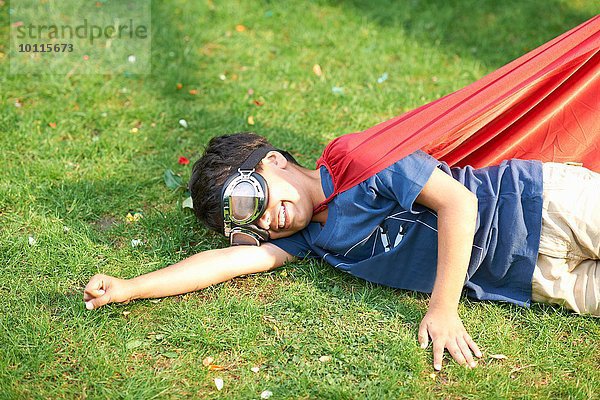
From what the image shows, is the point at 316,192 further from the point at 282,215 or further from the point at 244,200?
the point at 244,200

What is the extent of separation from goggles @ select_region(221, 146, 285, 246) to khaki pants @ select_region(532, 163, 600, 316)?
1.12 m

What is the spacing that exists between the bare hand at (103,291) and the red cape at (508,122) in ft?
2.85

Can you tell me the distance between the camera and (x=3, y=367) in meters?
2.61

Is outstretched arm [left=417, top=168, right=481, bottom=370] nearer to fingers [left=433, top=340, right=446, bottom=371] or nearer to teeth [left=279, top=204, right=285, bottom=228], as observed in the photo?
fingers [left=433, top=340, right=446, bottom=371]

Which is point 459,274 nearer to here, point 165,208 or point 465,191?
point 465,191

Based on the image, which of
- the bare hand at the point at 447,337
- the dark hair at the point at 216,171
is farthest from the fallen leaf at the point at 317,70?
the bare hand at the point at 447,337

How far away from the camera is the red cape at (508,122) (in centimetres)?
289

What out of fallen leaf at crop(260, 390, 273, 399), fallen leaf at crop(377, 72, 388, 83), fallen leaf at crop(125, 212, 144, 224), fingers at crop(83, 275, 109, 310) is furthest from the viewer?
fallen leaf at crop(377, 72, 388, 83)

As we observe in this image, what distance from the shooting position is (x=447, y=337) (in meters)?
2.74

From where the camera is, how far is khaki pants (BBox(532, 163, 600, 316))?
9.36ft

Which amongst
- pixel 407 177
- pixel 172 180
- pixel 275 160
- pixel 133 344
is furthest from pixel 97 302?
pixel 407 177

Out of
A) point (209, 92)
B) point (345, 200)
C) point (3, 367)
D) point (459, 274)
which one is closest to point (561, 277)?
point (459, 274)

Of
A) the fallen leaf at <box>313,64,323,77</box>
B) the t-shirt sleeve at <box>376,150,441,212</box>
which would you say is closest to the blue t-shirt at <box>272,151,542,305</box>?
the t-shirt sleeve at <box>376,150,441,212</box>

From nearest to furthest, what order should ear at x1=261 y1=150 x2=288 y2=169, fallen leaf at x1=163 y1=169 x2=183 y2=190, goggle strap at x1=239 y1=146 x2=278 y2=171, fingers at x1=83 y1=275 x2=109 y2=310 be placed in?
fingers at x1=83 y1=275 x2=109 y2=310 → goggle strap at x1=239 y1=146 x2=278 y2=171 → ear at x1=261 y1=150 x2=288 y2=169 → fallen leaf at x1=163 y1=169 x2=183 y2=190
